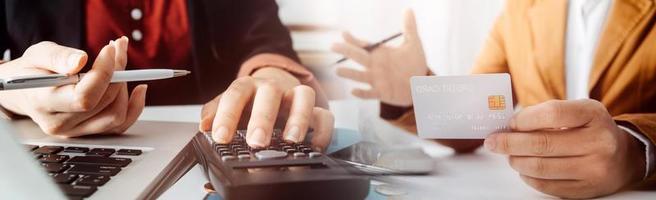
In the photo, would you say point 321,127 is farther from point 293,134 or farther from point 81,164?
point 81,164

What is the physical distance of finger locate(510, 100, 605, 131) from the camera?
33 centimetres

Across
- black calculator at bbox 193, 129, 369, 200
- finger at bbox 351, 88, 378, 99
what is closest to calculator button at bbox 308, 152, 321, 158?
black calculator at bbox 193, 129, 369, 200

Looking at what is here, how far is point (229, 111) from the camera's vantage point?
38 cm

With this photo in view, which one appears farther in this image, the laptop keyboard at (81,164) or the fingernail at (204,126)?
the fingernail at (204,126)

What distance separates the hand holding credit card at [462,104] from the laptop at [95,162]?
14cm

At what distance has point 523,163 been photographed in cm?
35

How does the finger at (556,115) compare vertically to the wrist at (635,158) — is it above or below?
above

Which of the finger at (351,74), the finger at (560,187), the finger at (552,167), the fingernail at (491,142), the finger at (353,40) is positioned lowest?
the finger at (560,187)

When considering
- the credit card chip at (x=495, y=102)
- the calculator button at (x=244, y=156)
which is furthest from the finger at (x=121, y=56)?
the credit card chip at (x=495, y=102)

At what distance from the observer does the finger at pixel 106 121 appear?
1.32ft

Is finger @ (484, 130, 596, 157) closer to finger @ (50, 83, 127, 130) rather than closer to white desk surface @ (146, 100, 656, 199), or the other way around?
white desk surface @ (146, 100, 656, 199)

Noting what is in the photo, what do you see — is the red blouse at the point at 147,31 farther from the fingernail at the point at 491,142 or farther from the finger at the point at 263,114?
the fingernail at the point at 491,142

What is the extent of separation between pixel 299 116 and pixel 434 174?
0.09 meters

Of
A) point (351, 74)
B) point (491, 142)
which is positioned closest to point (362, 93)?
point (351, 74)
